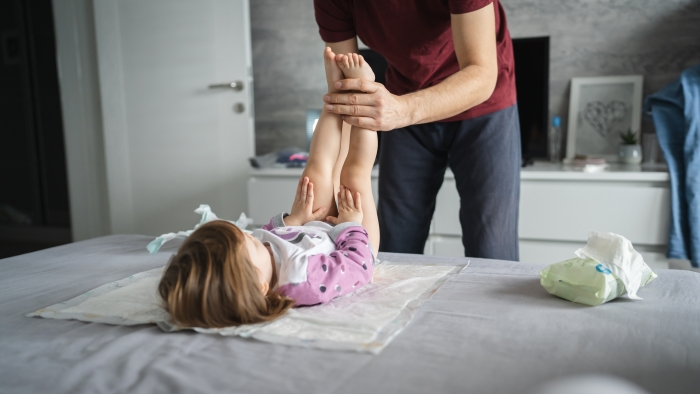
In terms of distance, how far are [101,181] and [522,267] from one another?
285 cm

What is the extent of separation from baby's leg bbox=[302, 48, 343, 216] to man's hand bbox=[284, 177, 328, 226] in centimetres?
2

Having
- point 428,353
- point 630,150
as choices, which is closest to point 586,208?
point 630,150

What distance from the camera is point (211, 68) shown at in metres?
2.79

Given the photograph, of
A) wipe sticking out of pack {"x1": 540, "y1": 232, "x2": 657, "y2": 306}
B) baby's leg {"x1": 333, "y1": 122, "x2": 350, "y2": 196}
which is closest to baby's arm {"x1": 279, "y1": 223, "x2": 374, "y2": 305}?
baby's leg {"x1": 333, "y1": 122, "x2": 350, "y2": 196}

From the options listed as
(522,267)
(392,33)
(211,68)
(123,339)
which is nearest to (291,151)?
(211,68)

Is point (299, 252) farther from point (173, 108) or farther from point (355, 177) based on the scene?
point (173, 108)

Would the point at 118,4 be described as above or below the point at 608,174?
above

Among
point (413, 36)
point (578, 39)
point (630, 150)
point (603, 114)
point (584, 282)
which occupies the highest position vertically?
point (578, 39)

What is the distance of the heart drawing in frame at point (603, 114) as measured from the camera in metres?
2.46

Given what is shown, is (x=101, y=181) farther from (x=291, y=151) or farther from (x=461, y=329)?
(x=461, y=329)

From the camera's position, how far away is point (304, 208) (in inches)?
51.0

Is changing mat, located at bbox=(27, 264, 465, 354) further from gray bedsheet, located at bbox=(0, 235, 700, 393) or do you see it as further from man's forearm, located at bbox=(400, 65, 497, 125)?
man's forearm, located at bbox=(400, 65, 497, 125)

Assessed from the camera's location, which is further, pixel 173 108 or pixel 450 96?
pixel 173 108

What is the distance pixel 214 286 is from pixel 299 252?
206 mm
